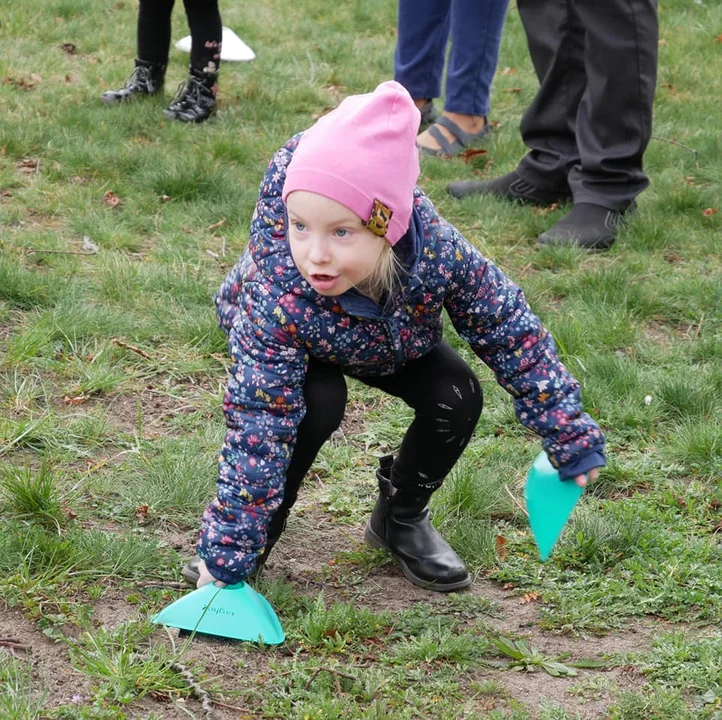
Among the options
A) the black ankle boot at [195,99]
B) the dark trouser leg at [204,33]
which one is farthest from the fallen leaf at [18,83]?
the dark trouser leg at [204,33]

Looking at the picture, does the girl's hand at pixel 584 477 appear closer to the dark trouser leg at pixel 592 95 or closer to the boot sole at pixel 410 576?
the boot sole at pixel 410 576

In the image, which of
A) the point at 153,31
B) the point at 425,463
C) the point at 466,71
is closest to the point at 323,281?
the point at 425,463

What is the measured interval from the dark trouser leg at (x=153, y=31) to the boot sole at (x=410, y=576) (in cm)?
403

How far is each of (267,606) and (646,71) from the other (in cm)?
321

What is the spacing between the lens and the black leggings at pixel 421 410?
2.52 meters

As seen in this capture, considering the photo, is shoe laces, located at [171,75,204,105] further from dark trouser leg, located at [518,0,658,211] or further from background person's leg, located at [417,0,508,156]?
dark trouser leg, located at [518,0,658,211]

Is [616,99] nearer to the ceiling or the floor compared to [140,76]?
nearer to the ceiling

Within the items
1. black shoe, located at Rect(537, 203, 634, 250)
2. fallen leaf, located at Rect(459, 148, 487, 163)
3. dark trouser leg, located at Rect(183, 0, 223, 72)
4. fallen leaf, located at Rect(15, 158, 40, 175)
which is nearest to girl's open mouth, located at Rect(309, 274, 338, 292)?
black shoe, located at Rect(537, 203, 634, 250)

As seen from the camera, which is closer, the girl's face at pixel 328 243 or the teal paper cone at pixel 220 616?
the girl's face at pixel 328 243

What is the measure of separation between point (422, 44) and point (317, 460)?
3545 mm

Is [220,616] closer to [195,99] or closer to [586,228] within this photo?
[586,228]

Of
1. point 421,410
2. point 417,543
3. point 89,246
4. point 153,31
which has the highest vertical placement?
point 421,410

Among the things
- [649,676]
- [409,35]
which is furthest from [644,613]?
[409,35]

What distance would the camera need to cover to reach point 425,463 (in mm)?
2754
